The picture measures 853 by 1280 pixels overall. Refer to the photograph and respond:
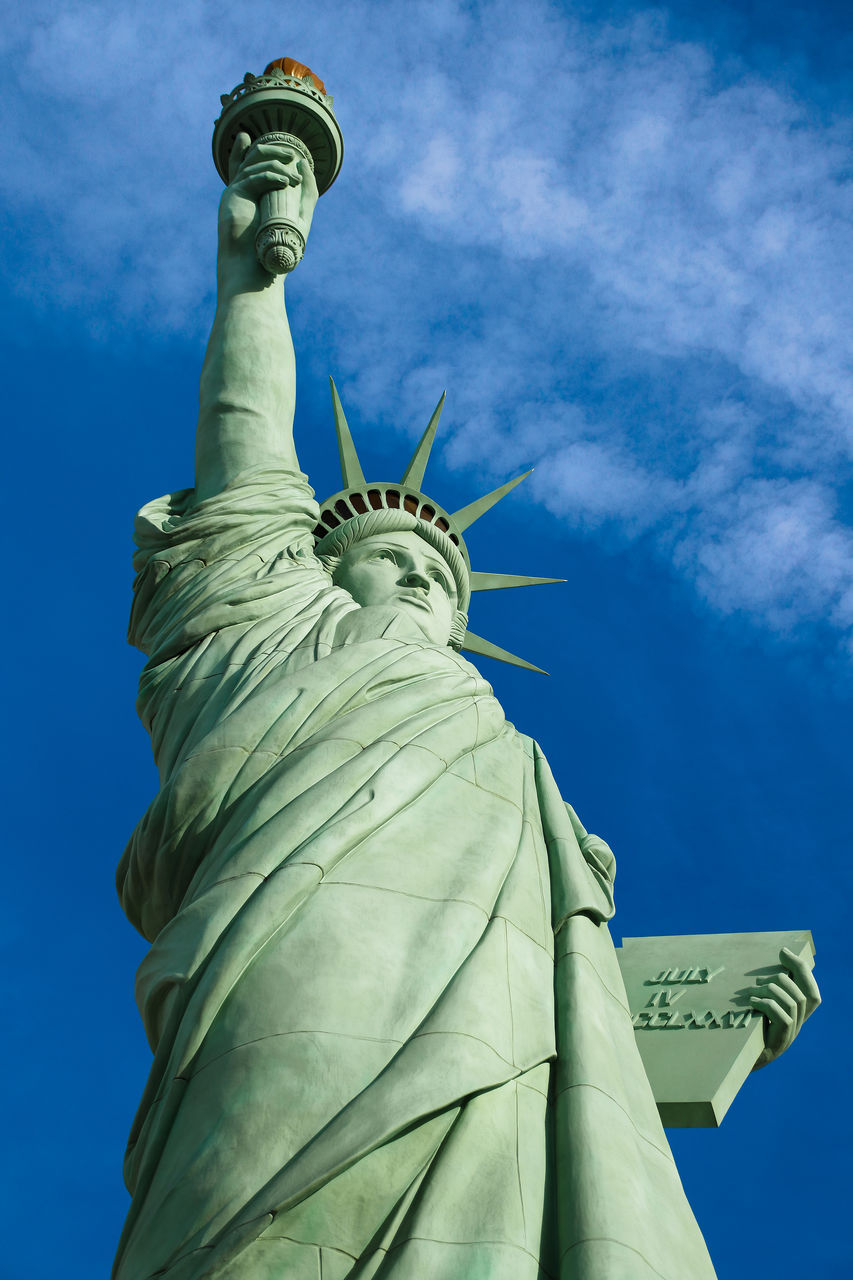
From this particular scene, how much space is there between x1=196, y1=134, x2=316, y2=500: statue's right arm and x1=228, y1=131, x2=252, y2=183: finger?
1.95 feet

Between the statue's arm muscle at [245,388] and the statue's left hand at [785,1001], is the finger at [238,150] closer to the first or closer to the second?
the statue's arm muscle at [245,388]

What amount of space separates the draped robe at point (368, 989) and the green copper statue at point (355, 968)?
1 centimetres

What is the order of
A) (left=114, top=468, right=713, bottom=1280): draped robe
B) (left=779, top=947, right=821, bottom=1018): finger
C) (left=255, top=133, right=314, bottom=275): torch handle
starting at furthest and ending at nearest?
1. (left=255, top=133, right=314, bottom=275): torch handle
2. (left=779, top=947, right=821, bottom=1018): finger
3. (left=114, top=468, right=713, bottom=1280): draped robe

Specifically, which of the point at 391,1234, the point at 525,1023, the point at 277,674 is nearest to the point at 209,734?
the point at 277,674

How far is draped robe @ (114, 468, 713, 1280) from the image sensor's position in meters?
4.65

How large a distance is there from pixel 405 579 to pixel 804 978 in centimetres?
321

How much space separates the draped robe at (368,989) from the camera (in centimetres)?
465

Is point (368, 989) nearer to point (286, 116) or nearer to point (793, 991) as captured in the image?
point (793, 991)

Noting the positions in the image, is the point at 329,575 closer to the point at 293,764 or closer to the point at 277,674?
the point at 277,674

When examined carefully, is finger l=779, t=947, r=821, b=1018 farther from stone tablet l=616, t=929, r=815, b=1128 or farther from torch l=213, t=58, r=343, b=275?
torch l=213, t=58, r=343, b=275

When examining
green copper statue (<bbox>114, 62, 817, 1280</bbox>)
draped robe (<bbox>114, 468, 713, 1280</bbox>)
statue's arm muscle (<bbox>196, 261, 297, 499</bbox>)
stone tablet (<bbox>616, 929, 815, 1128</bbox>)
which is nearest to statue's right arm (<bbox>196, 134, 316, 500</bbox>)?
statue's arm muscle (<bbox>196, 261, 297, 499</bbox>)

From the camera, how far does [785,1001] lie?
7219 mm

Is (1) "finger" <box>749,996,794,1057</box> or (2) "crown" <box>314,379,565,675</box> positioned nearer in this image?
(1) "finger" <box>749,996,794,1057</box>

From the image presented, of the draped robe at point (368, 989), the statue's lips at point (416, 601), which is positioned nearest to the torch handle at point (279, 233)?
the statue's lips at point (416, 601)
